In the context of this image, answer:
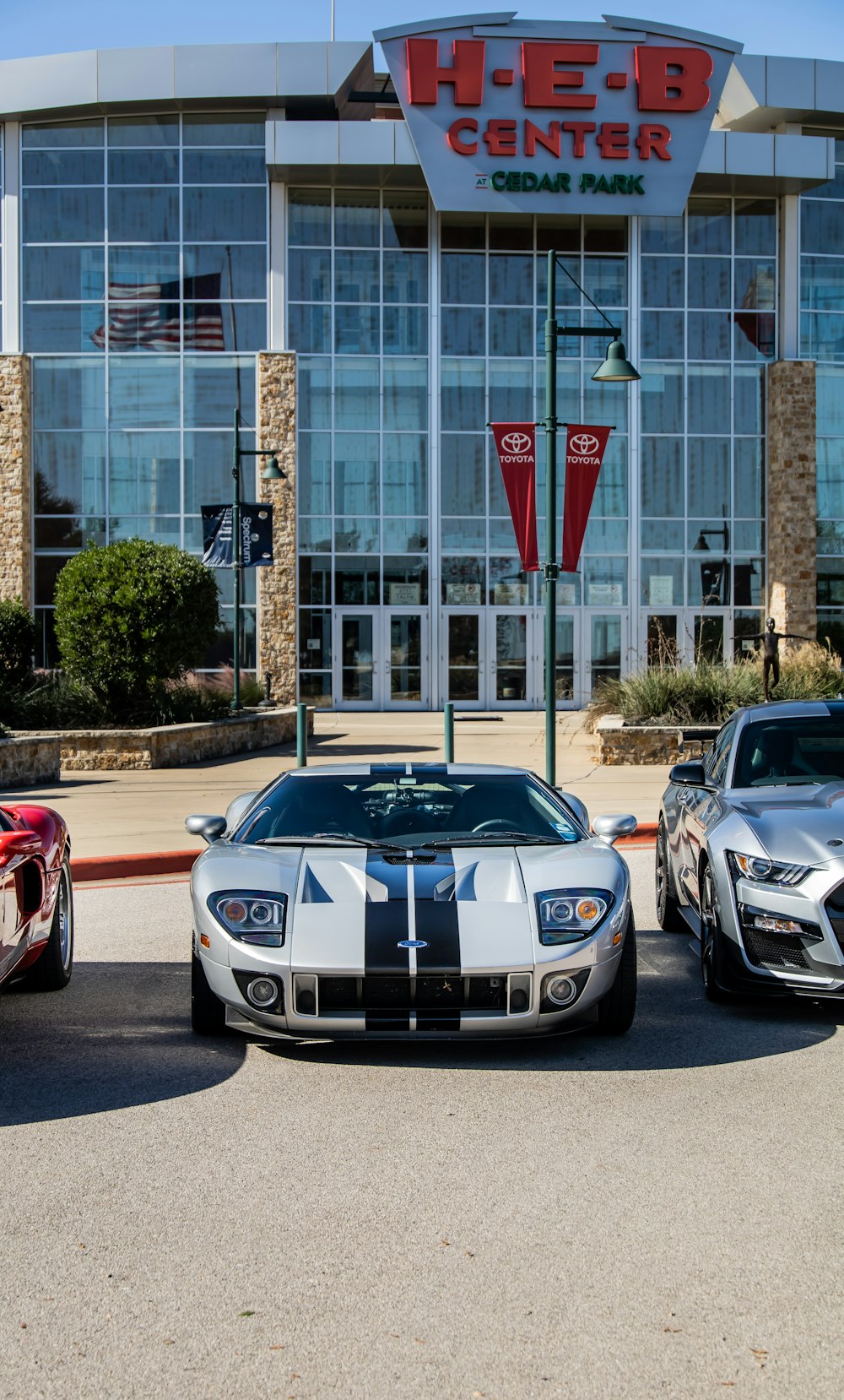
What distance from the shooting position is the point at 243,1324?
11.8ft

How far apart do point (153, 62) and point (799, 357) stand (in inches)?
748

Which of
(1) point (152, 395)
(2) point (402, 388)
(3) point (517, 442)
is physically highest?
(2) point (402, 388)

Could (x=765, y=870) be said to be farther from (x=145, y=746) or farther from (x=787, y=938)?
(x=145, y=746)

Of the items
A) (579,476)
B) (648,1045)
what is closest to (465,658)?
(579,476)

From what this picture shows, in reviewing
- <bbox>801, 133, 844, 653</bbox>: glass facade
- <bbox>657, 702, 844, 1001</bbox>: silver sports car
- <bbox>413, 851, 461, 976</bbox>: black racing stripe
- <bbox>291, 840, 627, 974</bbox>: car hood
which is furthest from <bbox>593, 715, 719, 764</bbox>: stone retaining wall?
<bbox>801, 133, 844, 653</bbox>: glass facade

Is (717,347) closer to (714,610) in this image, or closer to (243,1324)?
(714,610)

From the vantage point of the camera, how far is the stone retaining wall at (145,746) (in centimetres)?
2177

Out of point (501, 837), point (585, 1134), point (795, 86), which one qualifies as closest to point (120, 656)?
point (501, 837)

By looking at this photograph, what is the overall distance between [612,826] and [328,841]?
1.40 meters

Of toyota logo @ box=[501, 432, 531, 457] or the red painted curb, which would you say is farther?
toyota logo @ box=[501, 432, 531, 457]

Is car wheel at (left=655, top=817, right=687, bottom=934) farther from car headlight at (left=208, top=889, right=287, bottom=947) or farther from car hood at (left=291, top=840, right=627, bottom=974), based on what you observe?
car headlight at (left=208, top=889, right=287, bottom=947)

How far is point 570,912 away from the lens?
6.21 metres

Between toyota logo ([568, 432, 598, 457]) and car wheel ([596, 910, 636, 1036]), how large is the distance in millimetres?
14170

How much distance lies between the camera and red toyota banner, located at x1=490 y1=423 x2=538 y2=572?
2117 cm
